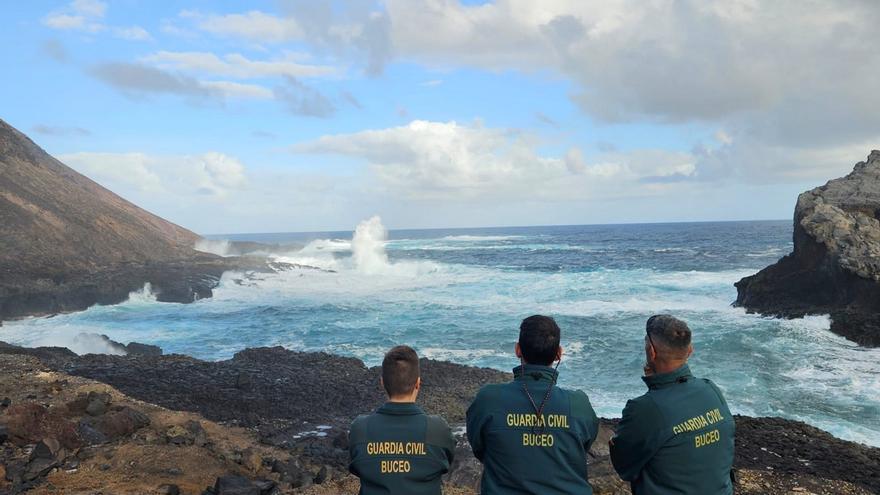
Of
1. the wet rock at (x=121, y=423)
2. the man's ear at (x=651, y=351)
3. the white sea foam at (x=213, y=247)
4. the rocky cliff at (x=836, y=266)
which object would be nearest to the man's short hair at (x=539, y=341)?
the man's ear at (x=651, y=351)

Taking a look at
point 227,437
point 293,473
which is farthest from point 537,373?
point 227,437

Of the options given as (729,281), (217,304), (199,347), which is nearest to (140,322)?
(217,304)

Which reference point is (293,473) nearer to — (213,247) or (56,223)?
(56,223)

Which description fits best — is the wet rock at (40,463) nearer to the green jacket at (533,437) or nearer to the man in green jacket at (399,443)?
the man in green jacket at (399,443)

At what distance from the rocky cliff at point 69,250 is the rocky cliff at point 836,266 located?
86.1 feet

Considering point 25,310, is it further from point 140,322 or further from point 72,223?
point 72,223

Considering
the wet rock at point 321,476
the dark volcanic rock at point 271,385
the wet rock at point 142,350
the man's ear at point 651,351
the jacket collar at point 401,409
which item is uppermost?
the man's ear at point 651,351

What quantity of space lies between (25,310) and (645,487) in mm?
28991

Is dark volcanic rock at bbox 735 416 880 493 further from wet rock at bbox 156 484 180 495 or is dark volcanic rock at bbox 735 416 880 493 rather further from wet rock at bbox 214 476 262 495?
wet rock at bbox 156 484 180 495

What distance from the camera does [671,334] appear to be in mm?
3223

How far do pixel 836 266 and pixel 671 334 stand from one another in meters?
20.9

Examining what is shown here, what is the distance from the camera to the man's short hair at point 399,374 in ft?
11.0

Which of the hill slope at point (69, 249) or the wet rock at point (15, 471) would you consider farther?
the hill slope at point (69, 249)

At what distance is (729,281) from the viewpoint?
33344 mm
